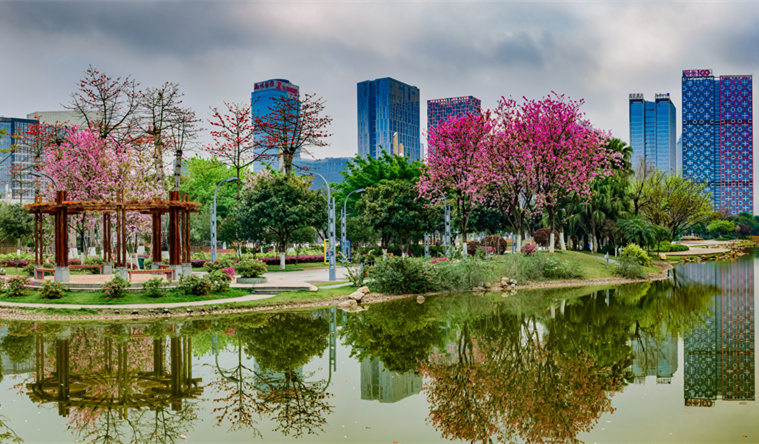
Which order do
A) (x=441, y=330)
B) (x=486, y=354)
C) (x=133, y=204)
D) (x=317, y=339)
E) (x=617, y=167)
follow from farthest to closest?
(x=617, y=167) < (x=133, y=204) < (x=441, y=330) < (x=317, y=339) < (x=486, y=354)

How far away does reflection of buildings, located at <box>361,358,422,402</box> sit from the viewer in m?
11.5

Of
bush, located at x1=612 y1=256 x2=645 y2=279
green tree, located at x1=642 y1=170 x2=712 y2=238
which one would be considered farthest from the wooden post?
green tree, located at x1=642 y1=170 x2=712 y2=238

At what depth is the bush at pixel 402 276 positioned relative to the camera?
2759cm

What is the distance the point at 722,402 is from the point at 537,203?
34.7 metres

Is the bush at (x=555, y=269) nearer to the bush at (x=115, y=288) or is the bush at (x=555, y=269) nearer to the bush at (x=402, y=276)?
the bush at (x=402, y=276)

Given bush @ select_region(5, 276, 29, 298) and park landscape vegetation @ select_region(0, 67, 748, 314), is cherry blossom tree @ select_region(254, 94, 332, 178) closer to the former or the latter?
park landscape vegetation @ select_region(0, 67, 748, 314)

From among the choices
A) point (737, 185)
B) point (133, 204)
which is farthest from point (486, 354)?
point (737, 185)

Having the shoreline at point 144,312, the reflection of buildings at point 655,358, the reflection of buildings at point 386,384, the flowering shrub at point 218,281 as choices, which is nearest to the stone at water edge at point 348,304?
the shoreline at point 144,312

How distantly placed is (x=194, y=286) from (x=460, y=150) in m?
23.2

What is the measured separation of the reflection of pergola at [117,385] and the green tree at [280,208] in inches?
1017

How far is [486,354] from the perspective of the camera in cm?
1466

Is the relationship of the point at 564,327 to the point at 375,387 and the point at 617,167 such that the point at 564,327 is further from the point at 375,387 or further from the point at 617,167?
the point at 617,167

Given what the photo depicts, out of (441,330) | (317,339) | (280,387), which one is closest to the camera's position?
(280,387)

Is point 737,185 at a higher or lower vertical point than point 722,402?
higher
